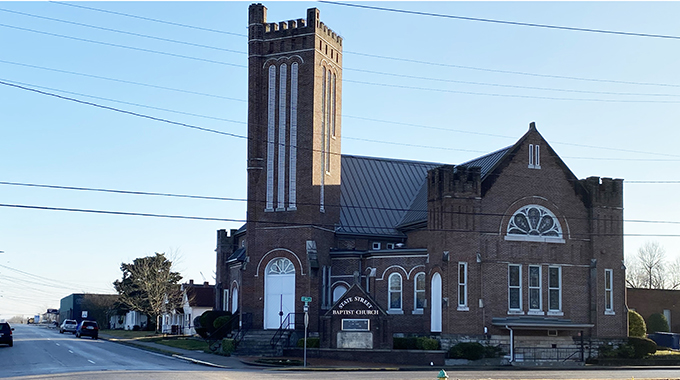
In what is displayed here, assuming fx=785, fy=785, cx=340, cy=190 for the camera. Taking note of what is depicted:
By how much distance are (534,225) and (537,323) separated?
559 centimetres

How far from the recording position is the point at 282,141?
4597 cm

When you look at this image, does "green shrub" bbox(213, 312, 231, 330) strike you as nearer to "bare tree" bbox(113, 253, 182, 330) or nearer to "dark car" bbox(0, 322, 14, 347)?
"dark car" bbox(0, 322, 14, 347)

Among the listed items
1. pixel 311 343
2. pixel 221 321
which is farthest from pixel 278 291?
pixel 221 321

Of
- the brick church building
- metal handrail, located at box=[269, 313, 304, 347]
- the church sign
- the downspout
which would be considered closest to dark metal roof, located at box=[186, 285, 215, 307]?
the brick church building

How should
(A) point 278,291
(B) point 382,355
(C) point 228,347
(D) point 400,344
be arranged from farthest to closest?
(A) point 278,291, (C) point 228,347, (D) point 400,344, (B) point 382,355

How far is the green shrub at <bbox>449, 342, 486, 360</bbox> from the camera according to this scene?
39.2 meters

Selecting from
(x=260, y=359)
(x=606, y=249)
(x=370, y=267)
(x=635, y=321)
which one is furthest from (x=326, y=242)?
(x=635, y=321)

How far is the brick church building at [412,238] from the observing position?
136ft

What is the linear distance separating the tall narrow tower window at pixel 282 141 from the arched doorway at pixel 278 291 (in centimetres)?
335

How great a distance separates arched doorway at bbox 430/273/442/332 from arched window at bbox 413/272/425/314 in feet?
5.60

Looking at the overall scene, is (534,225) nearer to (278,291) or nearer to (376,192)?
(376,192)

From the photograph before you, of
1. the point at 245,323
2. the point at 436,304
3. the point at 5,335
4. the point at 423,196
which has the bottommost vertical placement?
the point at 5,335

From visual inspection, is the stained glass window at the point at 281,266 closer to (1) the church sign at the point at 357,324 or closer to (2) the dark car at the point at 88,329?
(1) the church sign at the point at 357,324

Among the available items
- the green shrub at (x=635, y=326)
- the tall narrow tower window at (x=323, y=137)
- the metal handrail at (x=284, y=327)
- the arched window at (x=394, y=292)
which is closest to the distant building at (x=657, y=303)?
the green shrub at (x=635, y=326)
